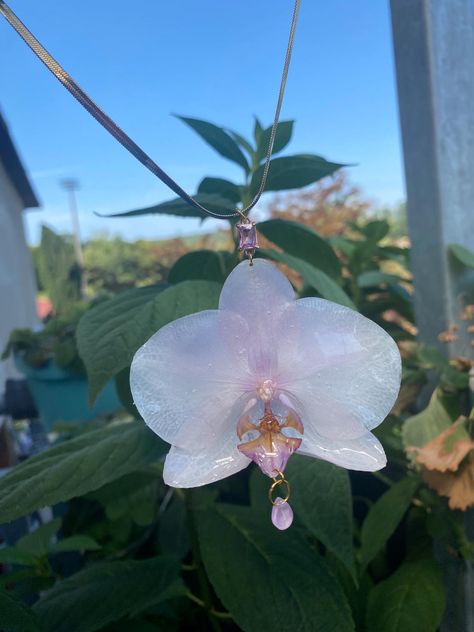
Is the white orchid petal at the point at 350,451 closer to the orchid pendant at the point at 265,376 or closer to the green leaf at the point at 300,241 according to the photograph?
the orchid pendant at the point at 265,376

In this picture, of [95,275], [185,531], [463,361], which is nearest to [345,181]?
[463,361]

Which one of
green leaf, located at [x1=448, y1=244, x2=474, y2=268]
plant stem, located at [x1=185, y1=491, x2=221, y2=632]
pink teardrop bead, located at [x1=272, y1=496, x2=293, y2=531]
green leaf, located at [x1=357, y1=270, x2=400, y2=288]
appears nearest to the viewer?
pink teardrop bead, located at [x1=272, y1=496, x2=293, y2=531]

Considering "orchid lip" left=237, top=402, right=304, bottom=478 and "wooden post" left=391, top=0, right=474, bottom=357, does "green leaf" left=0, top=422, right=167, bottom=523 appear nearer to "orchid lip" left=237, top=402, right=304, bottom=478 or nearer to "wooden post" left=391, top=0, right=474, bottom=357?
"orchid lip" left=237, top=402, right=304, bottom=478

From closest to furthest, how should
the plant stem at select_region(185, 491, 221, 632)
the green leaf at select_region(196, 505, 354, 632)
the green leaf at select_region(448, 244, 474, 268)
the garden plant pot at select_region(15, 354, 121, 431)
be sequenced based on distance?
the green leaf at select_region(196, 505, 354, 632) < the plant stem at select_region(185, 491, 221, 632) < the green leaf at select_region(448, 244, 474, 268) < the garden plant pot at select_region(15, 354, 121, 431)

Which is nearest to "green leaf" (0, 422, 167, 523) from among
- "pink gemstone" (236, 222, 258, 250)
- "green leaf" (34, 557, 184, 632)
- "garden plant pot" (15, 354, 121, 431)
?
"green leaf" (34, 557, 184, 632)

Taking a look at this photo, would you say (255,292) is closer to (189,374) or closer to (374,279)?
(189,374)

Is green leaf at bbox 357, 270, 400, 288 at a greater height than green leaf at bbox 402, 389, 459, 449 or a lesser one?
greater
